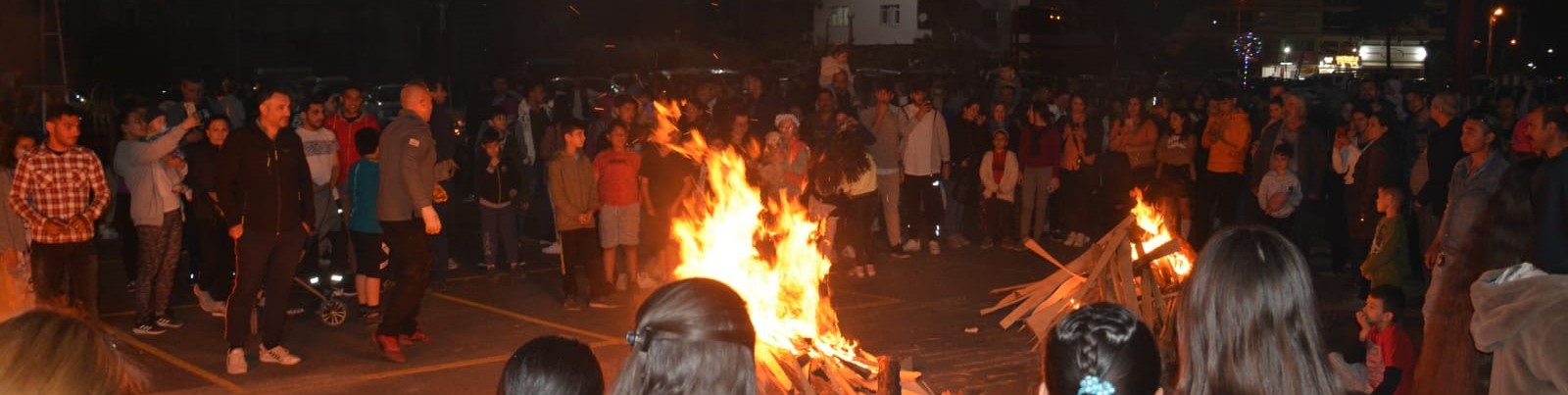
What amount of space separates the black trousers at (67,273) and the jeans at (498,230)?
401cm

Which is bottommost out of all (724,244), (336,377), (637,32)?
(336,377)

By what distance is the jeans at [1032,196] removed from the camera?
15.4 meters

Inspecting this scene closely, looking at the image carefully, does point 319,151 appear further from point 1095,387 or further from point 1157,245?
point 1095,387

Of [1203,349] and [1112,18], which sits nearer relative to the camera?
[1203,349]

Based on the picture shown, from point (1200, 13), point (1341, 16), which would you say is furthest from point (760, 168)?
point (1341, 16)

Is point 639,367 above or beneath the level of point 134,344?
above

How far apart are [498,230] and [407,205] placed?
144 inches

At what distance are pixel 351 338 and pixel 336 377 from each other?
1.21 m

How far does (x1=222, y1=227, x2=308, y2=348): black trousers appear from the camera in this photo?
29.3ft

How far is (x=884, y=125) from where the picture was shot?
14484 mm

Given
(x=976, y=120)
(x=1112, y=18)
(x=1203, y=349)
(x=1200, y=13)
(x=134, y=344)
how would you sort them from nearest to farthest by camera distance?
1. (x=1203, y=349)
2. (x=134, y=344)
3. (x=976, y=120)
4. (x=1112, y=18)
5. (x=1200, y=13)

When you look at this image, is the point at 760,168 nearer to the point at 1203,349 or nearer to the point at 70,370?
the point at 1203,349

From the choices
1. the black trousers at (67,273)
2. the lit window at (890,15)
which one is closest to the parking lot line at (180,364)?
the black trousers at (67,273)

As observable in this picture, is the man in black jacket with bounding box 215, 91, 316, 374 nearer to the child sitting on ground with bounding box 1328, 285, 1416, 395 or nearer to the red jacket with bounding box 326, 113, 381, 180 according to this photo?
the red jacket with bounding box 326, 113, 381, 180
